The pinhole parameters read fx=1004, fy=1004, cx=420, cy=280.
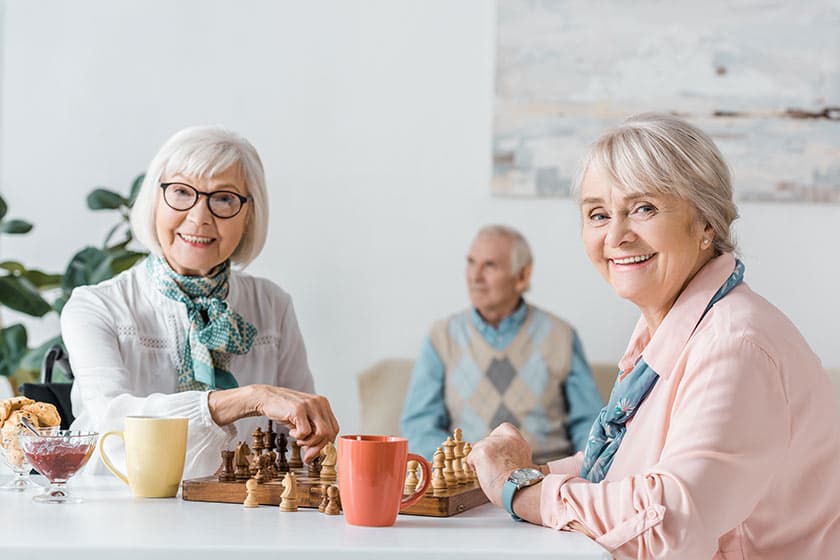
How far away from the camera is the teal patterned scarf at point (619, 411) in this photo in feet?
4.67

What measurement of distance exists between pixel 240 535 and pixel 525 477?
399 mm

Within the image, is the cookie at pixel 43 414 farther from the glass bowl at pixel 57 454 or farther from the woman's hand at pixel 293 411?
the woman's hand at pixel 293 411

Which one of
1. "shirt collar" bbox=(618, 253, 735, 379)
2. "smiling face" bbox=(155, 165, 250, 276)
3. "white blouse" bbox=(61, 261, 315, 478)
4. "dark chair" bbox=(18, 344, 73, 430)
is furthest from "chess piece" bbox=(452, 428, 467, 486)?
"dark chair" bbox=(18, 344, 73, 430)

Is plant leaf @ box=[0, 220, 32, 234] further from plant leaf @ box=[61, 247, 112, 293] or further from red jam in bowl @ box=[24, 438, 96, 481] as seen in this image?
red jam in bowl @ box=[24, 438, 96, 481]

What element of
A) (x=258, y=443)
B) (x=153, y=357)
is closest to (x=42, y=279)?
(x=153, y=357)

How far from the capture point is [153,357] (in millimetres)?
2047

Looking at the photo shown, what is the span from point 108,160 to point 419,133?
1282 millimetres

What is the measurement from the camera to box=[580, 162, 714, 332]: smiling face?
1463 mm

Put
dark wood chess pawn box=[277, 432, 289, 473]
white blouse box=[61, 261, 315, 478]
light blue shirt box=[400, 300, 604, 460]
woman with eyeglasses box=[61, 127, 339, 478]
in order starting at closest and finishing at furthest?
dark wood chess pawn box=[277, 432, 289, 473], white blouse box=[61, 261, 315, 478], woman with eyeglasses box=[61, 127, 339, 478], light blue shirt box=[400, 300, 604, 460]

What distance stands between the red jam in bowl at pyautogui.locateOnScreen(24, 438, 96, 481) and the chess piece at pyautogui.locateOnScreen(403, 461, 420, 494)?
45cm

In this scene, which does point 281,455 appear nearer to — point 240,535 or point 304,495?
point 304,495

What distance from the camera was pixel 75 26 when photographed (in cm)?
410

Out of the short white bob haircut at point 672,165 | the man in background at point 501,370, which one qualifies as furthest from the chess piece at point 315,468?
the man in background at point 501,370

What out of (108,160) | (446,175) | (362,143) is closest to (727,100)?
(446,175)
